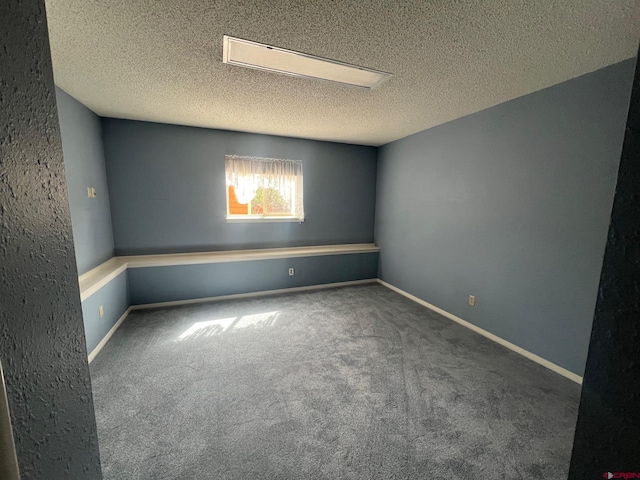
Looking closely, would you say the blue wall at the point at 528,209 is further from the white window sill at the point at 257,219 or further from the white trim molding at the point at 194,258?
the white window sill at the point at 257,219

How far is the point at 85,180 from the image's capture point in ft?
8.44

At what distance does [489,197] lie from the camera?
257 cm

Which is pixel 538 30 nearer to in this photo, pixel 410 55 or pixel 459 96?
pixel 410 55

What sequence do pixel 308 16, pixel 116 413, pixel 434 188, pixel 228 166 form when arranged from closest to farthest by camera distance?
1. pixel 308 16
2. pixel 116 413
3. pixel 434 188
4. pixel 228 166

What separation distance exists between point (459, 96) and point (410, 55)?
0.90 m

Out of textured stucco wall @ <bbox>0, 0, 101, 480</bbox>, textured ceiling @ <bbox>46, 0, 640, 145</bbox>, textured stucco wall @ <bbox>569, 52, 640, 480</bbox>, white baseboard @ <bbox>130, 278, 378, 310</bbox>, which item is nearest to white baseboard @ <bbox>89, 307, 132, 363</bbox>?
white baseboard @ <bbox>130, 278, 378, 310</bbox>

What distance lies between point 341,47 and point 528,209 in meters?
2.06

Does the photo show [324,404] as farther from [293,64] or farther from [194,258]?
[194,258]

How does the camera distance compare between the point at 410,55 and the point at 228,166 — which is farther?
the point at 228,166

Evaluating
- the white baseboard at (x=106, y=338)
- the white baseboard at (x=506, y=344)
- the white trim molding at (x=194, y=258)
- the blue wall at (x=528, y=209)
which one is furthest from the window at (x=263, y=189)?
the white baseboard at (x=506, y=344)

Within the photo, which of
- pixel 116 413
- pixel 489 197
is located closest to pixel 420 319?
pixel 489 197

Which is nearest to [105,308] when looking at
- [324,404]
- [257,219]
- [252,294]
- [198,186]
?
[252,294]

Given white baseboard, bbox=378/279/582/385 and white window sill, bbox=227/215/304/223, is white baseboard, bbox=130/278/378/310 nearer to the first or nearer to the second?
white baseboard, bbox=378/279/582/385

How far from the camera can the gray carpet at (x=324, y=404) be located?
132cm
